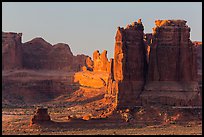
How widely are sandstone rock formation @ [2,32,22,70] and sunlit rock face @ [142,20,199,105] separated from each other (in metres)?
52.3

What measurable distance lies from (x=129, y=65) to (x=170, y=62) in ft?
14.7

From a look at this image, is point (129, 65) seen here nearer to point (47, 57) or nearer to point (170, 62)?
point (170, 62)

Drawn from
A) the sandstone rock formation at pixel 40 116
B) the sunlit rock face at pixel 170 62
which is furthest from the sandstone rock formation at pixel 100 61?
the sandstone rock formation at pixel 40 116

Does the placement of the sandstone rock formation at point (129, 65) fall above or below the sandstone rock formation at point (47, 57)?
below

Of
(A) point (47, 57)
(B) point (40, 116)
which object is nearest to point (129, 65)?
(B) point (40, 116)

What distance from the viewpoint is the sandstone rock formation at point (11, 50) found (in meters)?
109

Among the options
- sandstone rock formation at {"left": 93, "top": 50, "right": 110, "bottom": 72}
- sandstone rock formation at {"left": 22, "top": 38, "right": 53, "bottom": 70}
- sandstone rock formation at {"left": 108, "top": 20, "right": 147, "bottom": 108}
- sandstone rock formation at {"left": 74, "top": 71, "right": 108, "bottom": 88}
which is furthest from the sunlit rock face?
sandstone rock formation at {"left": 22, "top": 38, "right": 53, "bottom": 70}

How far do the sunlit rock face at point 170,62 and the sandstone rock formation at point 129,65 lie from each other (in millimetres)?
973

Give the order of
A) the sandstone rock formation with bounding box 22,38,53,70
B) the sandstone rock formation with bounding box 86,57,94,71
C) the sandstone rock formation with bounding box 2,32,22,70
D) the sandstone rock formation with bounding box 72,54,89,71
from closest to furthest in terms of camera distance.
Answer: the sandstone rock formation with bounding box 2,32,22,70 < the sandstone rock formation with bounding box 86,57,94,71 < the sandstone rock formation with bounding box 22,38,53,70 < the sandstone rock formation with bounding box 72,54,89,71

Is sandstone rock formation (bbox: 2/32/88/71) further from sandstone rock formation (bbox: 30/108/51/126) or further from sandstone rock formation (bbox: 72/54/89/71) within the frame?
sandstone rock formation (bbox: 30/108/51/126)

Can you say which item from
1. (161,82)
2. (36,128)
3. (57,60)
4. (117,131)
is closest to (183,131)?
(117,131)

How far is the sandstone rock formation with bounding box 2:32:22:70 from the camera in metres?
109

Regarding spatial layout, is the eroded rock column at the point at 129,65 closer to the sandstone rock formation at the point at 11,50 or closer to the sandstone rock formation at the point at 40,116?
the sandstone rock formation at the point at 40,116

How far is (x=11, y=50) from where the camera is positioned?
109812mm
